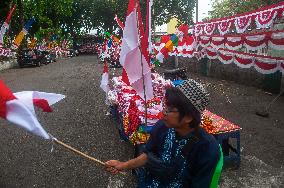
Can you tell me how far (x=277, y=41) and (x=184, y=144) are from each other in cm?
1028

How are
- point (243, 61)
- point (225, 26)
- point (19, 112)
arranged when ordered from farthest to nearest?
point (225, 26)
point (243, 61)
point (19, 112)

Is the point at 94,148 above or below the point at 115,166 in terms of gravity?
below

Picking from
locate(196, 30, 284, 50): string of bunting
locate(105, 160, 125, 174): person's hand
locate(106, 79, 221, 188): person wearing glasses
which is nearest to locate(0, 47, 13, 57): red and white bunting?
locate(196, 30, 284, 50): string of bunting

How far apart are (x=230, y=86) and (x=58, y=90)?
22.7 feet

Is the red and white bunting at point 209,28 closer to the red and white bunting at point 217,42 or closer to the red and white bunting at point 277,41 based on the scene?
the red and white bunting at point 217,42

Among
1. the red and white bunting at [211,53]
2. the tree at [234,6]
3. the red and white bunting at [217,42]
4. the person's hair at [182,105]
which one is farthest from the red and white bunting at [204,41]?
the person's hair at [182,105]

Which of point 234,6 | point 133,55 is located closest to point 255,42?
point 133,55

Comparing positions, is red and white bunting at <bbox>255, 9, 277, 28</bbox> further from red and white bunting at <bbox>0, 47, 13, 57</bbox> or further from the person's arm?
red and white bunting at <bbox>0, 47, 13, 57</bbox>

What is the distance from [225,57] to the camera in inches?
611

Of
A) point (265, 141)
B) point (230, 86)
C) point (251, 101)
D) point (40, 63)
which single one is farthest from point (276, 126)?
point (40, 63)

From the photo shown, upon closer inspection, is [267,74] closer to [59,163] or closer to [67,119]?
[67,119]

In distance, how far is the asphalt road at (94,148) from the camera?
5.23m

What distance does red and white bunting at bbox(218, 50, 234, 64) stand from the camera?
49.2 feet

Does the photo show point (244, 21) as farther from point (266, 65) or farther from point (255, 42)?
point (266, 65)
